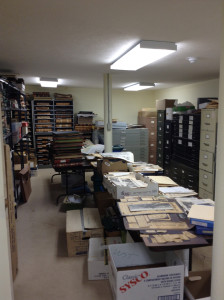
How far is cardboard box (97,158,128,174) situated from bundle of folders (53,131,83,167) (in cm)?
92

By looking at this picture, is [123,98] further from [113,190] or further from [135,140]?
[113,190]

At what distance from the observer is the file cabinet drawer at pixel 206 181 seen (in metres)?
4.09

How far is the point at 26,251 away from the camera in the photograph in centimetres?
278

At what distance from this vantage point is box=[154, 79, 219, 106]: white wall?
18.2ft

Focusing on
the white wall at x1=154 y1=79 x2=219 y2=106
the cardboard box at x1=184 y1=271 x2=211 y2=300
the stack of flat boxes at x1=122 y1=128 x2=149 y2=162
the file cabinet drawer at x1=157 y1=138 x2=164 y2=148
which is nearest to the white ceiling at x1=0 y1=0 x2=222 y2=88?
the cardboard box at x1=184 y1=271 x2=211 y2=300

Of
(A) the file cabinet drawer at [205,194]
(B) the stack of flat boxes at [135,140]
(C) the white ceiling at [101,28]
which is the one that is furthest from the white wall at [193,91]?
(A) the file cabinet drawer at [205,194]

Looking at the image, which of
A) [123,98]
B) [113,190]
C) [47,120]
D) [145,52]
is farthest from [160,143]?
[113,190]

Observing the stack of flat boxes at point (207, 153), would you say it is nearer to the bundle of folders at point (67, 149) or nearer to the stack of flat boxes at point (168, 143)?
the stack of flat boxes at point (168, 143)

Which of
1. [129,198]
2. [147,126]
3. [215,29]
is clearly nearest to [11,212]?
[129,198]

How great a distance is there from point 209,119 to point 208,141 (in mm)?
375

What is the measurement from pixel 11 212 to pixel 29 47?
1.81m

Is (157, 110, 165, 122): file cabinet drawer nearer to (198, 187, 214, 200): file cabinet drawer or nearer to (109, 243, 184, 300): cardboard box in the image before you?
(198, 187, 214, 200): file cabinet drawer

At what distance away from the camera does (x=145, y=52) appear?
262 centimetres

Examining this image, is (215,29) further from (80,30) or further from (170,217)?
(170,217)
